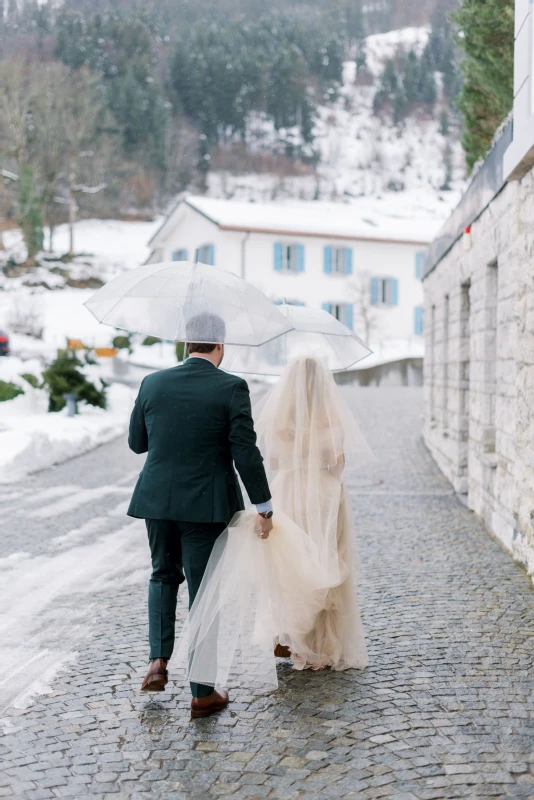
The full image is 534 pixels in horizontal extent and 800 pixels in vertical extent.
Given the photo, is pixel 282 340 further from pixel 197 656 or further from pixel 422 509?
pixel 422 509

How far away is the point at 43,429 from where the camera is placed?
14.5 metres

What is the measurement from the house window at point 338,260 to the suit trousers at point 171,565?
34.9 m

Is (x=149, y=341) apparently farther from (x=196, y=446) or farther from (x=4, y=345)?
(x=196, y=446)

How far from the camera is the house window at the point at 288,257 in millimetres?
37062

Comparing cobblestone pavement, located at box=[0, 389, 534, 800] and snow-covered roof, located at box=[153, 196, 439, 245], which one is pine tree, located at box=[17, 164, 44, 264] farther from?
cobblestone pavement, located at box=[0, 389, 534, 800]

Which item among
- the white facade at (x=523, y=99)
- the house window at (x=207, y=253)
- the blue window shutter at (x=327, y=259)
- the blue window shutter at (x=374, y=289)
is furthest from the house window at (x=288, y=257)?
the white facade at (x=523, y=99)

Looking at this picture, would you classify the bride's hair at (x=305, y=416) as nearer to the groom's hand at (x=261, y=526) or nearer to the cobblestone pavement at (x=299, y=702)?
the groom's hand at (x=261, y=526)

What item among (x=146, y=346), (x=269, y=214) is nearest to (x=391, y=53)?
(x=269, y=214)

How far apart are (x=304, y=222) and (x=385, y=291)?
4790 millimetres

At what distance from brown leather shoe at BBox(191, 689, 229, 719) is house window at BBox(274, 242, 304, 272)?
33.8 meters

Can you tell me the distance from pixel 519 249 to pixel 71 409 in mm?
11686

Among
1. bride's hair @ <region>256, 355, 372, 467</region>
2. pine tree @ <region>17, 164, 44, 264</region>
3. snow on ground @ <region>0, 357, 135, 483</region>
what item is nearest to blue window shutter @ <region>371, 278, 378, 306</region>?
pine tree @ <region>17, 164, 44, 264</region>

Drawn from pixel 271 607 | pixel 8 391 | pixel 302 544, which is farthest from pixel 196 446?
pixel 8 391

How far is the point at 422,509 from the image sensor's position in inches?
372
